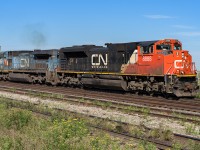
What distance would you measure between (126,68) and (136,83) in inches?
48.8

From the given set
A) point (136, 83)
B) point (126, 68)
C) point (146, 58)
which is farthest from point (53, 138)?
point (126, 68)

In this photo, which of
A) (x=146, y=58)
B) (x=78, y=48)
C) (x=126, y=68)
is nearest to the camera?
(x=146, y=58)

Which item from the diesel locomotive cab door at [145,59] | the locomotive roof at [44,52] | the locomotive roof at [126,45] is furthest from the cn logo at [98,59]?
the locomotive roof at [44,52]

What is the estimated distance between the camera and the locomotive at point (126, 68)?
16.8m

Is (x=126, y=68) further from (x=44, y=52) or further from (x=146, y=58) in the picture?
(x=44, y=52)

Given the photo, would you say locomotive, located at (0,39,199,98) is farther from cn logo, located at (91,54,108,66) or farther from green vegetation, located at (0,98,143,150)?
green vegetation, located at (0,98,143,150)

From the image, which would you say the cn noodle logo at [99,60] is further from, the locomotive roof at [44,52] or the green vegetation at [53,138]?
the green vegetation at [53,138]

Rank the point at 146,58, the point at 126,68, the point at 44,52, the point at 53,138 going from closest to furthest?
the point at 53,138
the point at 146,58
the point at 126,68
the point at 44,52

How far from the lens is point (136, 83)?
18.3 metres

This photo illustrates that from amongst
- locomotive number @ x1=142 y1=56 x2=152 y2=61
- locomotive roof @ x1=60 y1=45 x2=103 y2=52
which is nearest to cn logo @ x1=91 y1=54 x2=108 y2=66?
locomotive roof @ x1=60 y1=45 x2=103 y2=52

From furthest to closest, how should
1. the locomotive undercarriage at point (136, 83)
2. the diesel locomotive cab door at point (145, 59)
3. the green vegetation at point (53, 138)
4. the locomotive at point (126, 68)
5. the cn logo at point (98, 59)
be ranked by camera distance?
the cn logo at point (98, 59)
the diesel locomotive cab door at point (145, 59)
the locomotive at point (126, 68)
the locomotive undercarriage at point (136, 83)
the green vegetation at point (53, 138)

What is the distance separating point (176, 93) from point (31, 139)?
1054 cm

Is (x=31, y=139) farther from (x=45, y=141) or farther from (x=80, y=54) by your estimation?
(x=80, y=54)

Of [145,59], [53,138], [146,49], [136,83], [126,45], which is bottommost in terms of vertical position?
[53,138]
